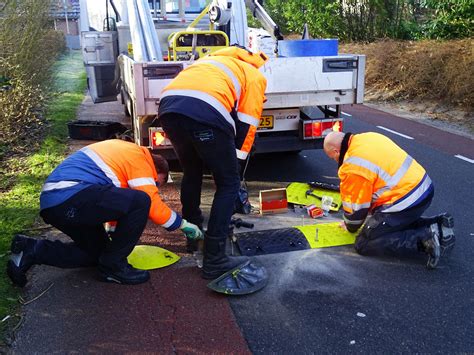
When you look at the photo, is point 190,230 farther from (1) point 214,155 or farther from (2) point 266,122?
(2) point 266,122

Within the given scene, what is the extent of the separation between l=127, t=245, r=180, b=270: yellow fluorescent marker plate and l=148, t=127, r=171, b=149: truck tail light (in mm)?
1420

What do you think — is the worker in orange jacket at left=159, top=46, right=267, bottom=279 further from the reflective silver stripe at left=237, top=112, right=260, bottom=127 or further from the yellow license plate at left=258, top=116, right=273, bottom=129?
the yellow license plate at left=258, top=116, right=273, bottom=129

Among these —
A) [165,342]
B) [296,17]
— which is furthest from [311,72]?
[296,17]

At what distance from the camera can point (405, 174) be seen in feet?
12.6

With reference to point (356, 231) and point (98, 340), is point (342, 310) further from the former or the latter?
point (98, 340)

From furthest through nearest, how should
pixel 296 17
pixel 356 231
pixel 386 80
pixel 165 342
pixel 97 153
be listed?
pixel 296 17
pixel 386 80
pixel 356 231
pixel 97 153
pixel 165 342

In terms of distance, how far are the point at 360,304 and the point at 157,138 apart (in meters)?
2.85

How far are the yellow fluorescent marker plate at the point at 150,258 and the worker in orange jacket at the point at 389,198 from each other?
1.50m

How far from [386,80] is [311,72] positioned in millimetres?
9336

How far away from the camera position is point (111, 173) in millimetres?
3479

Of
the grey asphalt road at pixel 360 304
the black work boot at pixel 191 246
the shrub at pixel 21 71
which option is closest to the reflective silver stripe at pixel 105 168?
the black work boot at pixel 191 246

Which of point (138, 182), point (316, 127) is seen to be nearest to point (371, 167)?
point (138, 182)

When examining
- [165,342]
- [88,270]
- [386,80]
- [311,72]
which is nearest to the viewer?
[165,342]

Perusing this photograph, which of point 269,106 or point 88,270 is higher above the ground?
point 269,106
